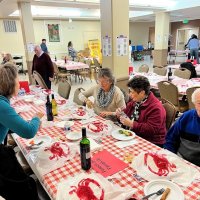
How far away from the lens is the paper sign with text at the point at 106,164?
1.26m

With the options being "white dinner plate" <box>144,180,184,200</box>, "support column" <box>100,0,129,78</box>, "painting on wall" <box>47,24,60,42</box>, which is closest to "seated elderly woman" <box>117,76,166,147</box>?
"white dinner plate" <box>144,180,184,200</box>

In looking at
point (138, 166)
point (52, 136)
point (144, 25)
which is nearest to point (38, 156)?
point (52, 136)

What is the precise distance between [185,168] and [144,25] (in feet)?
51.0

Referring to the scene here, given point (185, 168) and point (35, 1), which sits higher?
point (35, 1)

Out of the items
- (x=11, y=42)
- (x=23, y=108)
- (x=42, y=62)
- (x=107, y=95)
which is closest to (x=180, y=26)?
(x=11, y=42)

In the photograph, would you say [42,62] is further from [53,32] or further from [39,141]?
[53,32]

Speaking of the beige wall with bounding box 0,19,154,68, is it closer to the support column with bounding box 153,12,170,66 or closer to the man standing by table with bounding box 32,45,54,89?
the support column with bounding box 153,12,170,66

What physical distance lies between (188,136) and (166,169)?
0.51m

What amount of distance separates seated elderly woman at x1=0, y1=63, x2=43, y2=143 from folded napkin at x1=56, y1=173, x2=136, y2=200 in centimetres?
49

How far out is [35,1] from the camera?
19.4 ft

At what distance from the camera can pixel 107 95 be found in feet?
7.93

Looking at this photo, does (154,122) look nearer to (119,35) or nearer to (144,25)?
(119,35)

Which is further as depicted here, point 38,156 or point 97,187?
point 38,156

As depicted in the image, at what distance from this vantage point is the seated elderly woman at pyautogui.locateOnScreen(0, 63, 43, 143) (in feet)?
4.49
